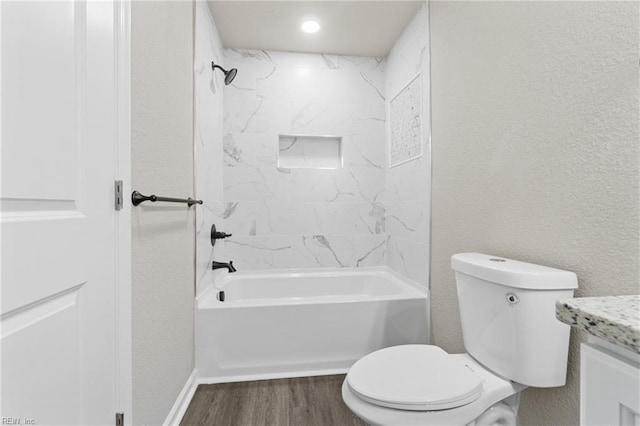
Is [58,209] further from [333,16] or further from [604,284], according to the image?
[333,16]

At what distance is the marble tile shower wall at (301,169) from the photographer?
8.64ft

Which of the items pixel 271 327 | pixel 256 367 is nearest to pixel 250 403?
pixel 256 367

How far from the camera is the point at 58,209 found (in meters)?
0.74

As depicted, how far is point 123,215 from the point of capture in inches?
40.1

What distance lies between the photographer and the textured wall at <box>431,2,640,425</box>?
88 centimetres

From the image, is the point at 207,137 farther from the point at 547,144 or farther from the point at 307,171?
the point at 547,144

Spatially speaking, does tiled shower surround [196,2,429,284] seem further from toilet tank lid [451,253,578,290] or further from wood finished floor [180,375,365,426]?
toilet tank lid [451,253,578,290]

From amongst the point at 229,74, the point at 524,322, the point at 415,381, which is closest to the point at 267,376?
the point at 415,381

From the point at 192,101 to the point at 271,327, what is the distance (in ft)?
4.61

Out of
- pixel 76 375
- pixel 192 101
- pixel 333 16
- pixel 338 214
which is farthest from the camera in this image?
pixel 338 214

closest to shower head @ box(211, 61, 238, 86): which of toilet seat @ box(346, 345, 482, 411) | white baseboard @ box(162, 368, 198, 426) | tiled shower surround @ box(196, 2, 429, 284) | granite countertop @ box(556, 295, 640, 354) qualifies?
tiled shower surround @ box(196, 2, 429, 284)

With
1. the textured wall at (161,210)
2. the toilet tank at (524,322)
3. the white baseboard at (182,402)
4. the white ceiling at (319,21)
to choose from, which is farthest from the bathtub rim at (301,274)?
the white ceiling at (319,21)

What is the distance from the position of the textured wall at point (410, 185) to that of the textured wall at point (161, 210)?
1442 mm

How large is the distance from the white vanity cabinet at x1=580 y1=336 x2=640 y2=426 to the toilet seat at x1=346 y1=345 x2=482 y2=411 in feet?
1.63
